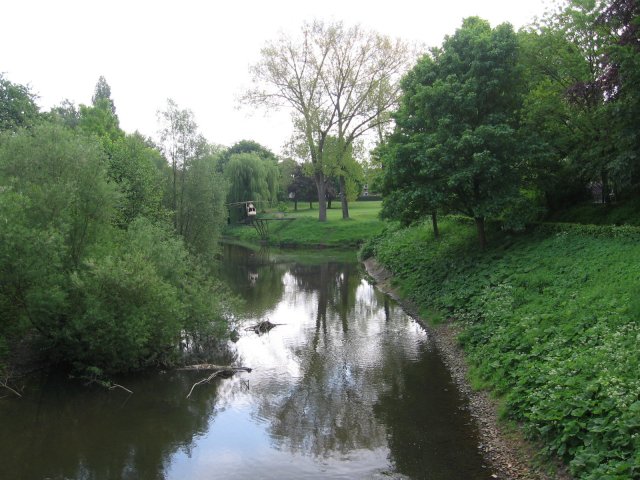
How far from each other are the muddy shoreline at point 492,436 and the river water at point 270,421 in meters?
0.28

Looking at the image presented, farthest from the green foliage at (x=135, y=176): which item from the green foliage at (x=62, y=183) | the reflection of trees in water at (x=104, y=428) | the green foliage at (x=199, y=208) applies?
the reflection of trees in water at (x=104, y=428)

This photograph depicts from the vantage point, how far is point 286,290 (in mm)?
30203

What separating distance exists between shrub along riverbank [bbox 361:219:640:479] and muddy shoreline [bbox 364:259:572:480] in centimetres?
35

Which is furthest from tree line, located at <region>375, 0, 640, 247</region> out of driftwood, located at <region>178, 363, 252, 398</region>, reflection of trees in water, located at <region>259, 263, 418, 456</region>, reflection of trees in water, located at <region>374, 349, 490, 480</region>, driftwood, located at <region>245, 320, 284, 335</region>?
driftwood, located at <region>178, 363, 252, 398</region>

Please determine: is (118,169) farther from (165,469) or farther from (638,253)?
(638,253)

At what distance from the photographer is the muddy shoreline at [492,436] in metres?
9.12

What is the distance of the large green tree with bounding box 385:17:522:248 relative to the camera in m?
20.2

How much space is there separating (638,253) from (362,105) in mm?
36154

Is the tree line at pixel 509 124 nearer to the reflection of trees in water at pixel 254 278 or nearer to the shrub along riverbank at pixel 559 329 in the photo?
the shrub along riverbank at pixel 559 329

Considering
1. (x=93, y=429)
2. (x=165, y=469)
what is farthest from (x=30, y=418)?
(x=165, y=469)

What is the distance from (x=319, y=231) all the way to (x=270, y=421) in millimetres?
40460

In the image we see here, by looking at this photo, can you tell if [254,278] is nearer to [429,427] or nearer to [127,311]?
[127,311]

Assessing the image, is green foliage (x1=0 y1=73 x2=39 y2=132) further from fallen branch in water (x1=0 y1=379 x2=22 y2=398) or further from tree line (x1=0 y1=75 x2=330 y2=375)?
fallen branch in water (x1=0 y1=379 x2=22 y2=398)

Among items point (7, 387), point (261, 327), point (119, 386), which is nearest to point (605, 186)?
point (261, 327)
